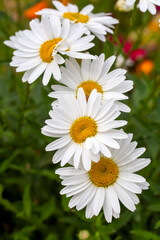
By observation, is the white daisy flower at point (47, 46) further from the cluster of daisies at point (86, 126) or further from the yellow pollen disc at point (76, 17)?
the yellow pollen disc at point (76, 17)

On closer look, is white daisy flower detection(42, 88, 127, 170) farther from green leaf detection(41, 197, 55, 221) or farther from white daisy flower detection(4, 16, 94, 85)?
green leaf detection(41, 197, 55, 221)

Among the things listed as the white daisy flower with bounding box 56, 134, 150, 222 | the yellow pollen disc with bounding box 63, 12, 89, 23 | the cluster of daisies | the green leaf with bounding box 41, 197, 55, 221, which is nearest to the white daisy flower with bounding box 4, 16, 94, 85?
the cluster of daisies

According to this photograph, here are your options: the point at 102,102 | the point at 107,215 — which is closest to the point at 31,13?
the point at 102,102

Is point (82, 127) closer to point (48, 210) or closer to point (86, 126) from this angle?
point (86, 126)

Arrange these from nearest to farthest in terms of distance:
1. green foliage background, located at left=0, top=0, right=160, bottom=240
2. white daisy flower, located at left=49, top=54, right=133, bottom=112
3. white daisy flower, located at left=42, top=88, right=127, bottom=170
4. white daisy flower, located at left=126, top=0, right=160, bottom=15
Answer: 1. white daisy flower, located at left=42, top=88, right=127, bottom=170
2. white daisy flower, located at left=49, top=54, right=133, bottom=112
3. white daisy flower, located at left=126, top=0, right=160, bottom=15
4. green foliage background, located at left=0, top=0, right=160, bottom=240

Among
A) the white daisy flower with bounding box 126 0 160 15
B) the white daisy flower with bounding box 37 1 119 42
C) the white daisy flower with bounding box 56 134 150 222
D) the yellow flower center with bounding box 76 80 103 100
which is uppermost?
the white daisy flower with bounding box 126 0 160 15
